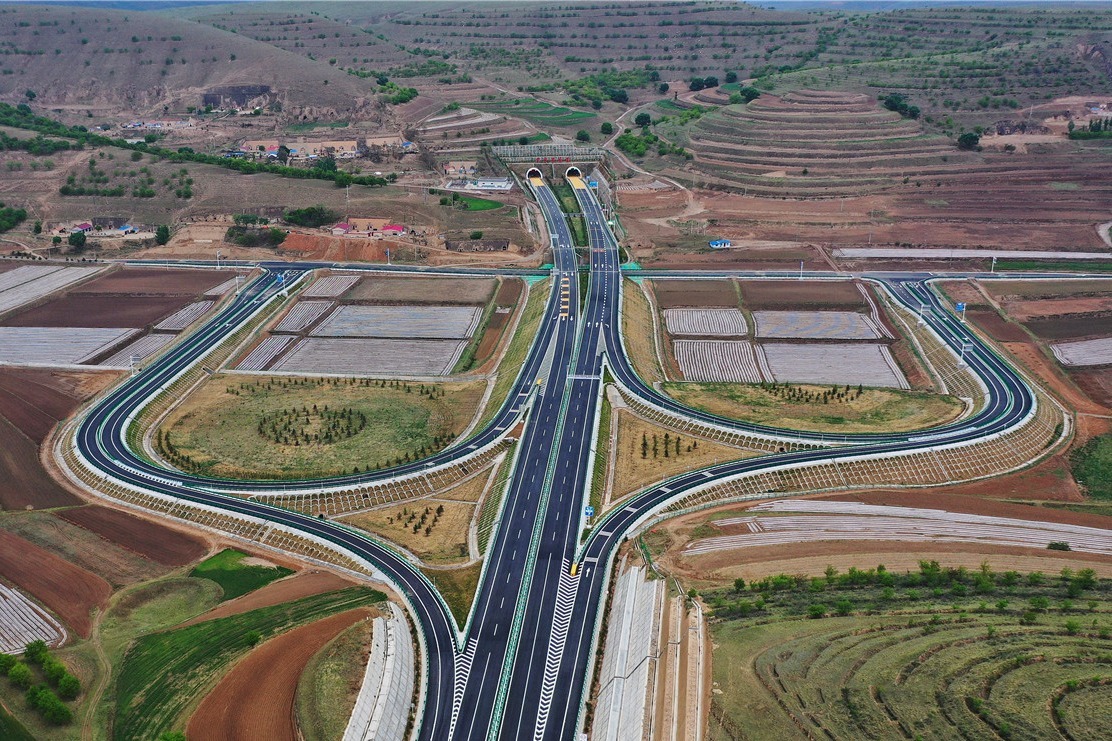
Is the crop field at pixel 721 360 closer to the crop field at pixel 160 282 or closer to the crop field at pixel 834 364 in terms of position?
the crop field at pixel 834 364

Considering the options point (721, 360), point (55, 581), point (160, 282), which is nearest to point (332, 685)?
point (55, 581)

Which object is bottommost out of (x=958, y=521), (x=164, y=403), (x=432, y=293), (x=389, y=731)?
(x=389, y=731)

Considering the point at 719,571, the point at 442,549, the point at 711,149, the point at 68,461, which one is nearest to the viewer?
the point at 719,571

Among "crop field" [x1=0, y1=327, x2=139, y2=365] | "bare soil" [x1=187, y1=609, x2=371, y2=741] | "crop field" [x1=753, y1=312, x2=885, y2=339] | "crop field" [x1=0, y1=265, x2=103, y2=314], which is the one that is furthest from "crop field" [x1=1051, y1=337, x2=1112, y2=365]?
"crop field" [x1=0, y1=265, x2=103, y2=314]

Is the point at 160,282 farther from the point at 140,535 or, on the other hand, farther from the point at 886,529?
the point at 886,529

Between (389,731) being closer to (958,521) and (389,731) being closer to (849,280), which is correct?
(958,521)

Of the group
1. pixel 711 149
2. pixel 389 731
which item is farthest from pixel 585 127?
pixel 389 731

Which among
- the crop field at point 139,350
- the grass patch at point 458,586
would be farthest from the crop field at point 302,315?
the grass patch at point 458,586
